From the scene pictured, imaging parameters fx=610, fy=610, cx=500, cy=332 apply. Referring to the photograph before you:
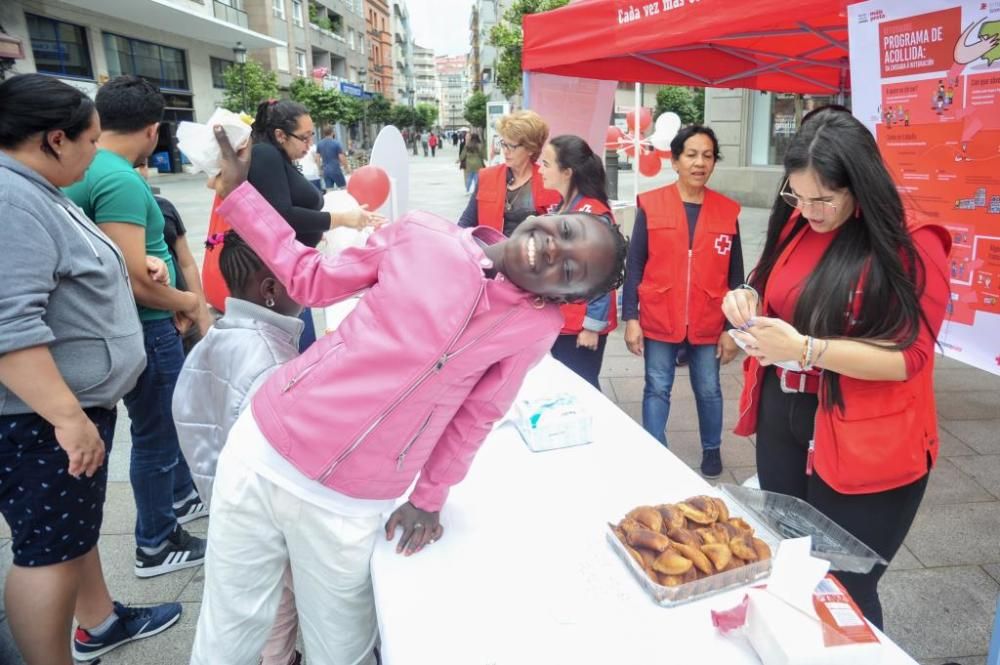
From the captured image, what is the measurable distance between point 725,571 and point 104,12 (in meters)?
26.6

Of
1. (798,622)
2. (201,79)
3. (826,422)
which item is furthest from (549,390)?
(201,79)

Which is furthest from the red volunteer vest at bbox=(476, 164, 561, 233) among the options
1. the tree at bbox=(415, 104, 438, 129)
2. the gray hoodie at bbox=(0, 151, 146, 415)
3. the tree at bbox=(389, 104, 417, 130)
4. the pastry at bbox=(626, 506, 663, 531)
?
the tree at bbox=(415, 104, 438, 129)

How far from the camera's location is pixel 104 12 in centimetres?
2078

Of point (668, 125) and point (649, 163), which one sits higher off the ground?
point (668, 125)

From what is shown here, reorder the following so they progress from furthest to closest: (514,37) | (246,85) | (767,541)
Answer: (246,85) → (514,37) → (767,541)

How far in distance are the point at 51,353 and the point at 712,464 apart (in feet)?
9.71

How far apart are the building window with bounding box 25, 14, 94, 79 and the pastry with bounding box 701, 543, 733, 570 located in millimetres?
23100

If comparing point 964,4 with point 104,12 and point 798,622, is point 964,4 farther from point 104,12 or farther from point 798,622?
point 104,12

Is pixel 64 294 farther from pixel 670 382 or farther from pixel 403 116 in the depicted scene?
pixel 403 116

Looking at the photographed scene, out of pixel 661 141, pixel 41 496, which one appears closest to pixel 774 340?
pixel 41 496

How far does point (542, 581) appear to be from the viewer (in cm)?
121

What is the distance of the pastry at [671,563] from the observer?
3.72ft

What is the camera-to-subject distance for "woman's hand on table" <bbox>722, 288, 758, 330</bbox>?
60.1 inches

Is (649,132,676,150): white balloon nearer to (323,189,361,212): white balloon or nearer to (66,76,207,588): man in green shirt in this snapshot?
(323,189,361,212): white balloon
